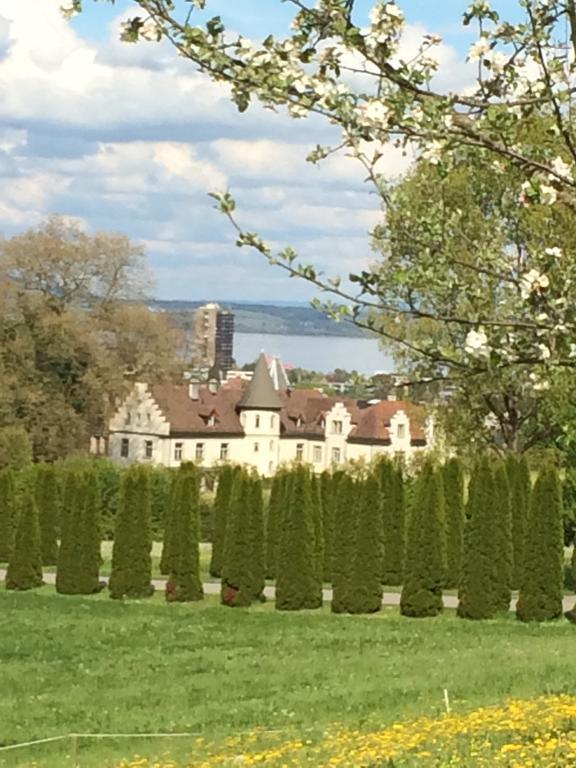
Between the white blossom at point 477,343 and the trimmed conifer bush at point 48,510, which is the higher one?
the white blossom at point 477,343

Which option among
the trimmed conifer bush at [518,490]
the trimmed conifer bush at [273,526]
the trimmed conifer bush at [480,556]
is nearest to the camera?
the trimmed conifer bush at [480,556]

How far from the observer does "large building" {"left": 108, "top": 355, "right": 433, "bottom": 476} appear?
5928 centimetres

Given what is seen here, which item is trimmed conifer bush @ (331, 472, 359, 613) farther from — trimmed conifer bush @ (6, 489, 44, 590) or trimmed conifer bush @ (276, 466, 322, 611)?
trimmed conifer bush @ (6, 489, 44, 590)

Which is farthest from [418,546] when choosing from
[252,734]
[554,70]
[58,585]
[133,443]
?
[133,443]

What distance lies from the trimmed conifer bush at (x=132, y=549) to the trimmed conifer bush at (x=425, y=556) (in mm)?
5202

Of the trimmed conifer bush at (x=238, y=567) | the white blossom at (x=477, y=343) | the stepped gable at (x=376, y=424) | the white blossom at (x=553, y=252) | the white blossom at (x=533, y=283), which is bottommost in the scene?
the trimmed conifer bush at (x=238, y=567)

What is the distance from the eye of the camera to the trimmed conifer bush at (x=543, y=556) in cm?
2098

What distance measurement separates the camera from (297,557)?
22.3 m

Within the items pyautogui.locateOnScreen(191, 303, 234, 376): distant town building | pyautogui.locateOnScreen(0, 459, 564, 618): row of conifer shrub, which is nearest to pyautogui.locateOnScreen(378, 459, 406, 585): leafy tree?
pyautogui.locateOnScreen(0, 459, 564, 618): row of conifer shrub

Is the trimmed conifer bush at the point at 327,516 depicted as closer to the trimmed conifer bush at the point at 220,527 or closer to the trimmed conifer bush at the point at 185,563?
the trimmed conifer bush at the point at 220,527

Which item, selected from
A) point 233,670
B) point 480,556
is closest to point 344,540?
point 480,556

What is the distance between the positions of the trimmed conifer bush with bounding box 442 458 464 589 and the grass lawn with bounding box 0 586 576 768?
442cm

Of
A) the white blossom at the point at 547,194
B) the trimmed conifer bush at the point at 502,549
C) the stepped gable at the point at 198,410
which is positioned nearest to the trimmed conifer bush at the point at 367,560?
the trimmed conifer bush at the point at 502,549

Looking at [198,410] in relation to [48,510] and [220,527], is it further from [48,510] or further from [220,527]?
[220,527]
